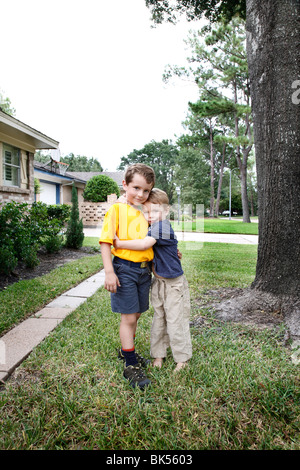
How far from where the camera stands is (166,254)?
5.71 ft

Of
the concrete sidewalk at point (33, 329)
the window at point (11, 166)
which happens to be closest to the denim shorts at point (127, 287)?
the concrete sidewalk at point (33, 329)

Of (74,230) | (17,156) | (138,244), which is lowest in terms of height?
(74,230)

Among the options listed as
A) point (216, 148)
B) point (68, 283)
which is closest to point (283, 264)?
point (68, 283)

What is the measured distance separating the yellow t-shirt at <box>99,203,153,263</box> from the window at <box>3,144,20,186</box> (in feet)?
21.9

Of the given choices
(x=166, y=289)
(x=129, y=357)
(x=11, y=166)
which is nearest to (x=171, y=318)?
(x=166, y=289)

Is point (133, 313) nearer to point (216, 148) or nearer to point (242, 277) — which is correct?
point (242, 277)

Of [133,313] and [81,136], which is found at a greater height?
[81,136]

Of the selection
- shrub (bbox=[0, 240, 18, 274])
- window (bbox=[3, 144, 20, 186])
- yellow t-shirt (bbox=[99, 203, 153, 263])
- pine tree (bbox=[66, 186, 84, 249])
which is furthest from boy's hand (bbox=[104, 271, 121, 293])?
window (bbox=[3, 144, 20, 186])

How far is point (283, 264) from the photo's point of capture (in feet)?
7.75

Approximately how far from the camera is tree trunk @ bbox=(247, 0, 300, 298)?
2266mm

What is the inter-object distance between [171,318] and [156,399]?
46cm

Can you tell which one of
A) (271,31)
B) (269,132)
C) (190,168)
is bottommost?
(269,132)

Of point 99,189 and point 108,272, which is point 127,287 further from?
point 99,189
